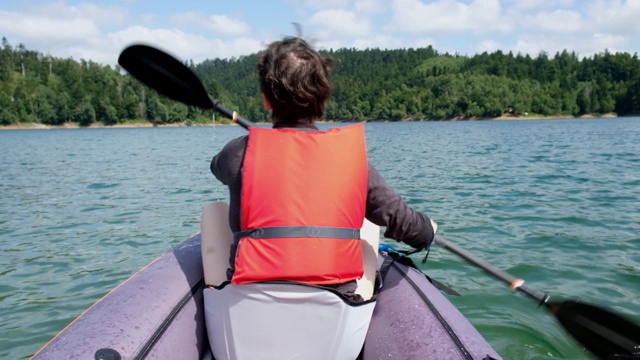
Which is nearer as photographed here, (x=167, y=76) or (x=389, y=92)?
(x=167, y=76)

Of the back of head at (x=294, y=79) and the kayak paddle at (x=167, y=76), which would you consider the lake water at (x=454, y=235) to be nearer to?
the kayak paddle at (x=167, y=76)

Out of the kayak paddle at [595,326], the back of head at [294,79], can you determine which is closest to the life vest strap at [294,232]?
the back of head at [294,79]

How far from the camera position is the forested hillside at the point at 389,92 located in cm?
9191

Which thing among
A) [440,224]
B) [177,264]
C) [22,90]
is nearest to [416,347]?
[177,264]

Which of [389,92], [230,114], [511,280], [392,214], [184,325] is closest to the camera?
[392,214]

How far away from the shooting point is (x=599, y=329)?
9.49 feet

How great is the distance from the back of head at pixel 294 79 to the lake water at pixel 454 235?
2485 mm

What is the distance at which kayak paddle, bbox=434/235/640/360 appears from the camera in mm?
2742

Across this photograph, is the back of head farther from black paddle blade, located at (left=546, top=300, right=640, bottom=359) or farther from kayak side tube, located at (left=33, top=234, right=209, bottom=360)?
black paddle blade, located at (left=546, top=300, right=640, bottom=359)

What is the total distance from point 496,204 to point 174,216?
5.53m

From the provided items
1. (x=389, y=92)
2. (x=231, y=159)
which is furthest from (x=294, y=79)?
(x=389, y=92)

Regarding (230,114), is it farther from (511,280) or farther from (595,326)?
(595,326)

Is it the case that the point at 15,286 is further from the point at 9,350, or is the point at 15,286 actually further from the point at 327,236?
the point at 327,236

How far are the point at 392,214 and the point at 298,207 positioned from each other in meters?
0.48
